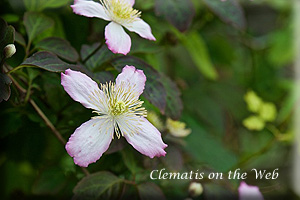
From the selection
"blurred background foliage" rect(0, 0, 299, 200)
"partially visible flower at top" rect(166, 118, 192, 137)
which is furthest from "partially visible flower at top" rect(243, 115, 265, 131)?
"partially visible flower at top" rect(166, 118, 192, 137)

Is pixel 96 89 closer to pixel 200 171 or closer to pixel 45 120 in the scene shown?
pixel 45 120

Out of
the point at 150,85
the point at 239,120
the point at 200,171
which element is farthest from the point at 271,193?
the point at 239,120

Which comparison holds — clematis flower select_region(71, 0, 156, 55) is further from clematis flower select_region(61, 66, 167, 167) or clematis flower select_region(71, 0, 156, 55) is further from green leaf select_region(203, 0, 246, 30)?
green leaf select_region(203, 0, 246, 30)

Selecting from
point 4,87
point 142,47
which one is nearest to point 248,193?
point 142,47

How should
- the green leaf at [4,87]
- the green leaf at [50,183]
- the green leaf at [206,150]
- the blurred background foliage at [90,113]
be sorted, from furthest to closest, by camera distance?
the green leaf at [206,150] < the green leaf at [50,183] < the blurred background foliage at [90,113] < the green leaf at [4,87]

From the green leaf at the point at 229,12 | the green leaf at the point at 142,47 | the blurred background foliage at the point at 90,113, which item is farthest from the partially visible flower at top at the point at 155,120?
the green leaf at the point at 229,12

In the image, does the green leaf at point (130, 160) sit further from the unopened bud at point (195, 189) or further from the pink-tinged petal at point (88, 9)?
the pink-tinged petal at point (88, 9)
